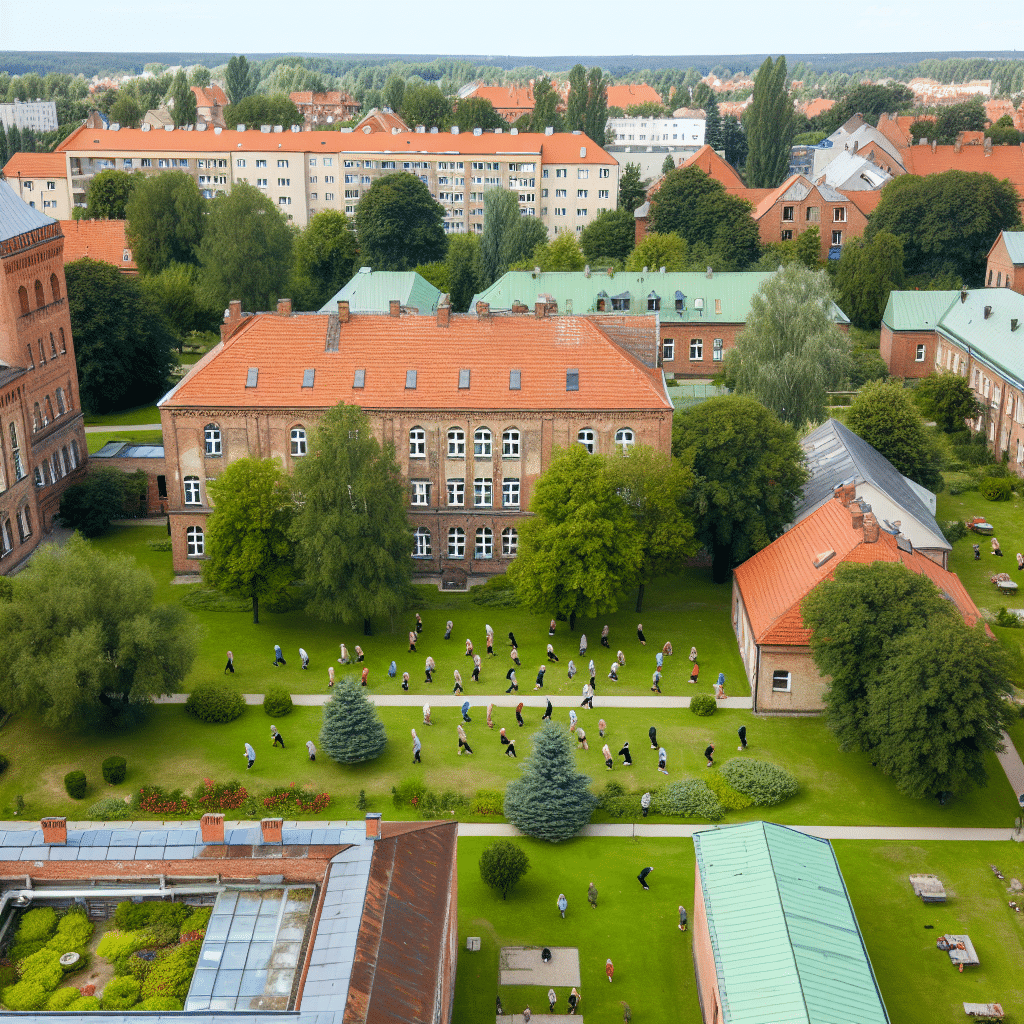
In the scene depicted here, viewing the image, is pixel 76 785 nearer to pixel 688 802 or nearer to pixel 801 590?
pixel 688 802

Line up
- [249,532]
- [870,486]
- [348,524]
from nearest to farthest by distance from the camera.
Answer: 1. [348,524]
2. [249,532]
3. [870,486]

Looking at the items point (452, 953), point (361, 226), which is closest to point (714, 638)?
point (452, 953)

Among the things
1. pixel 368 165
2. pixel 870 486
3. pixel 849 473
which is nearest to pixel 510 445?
pixel 849 473

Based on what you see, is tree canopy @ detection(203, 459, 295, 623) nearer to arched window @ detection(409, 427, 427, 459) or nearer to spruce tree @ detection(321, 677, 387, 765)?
arched window @ detection(409, 427, 427, 459)

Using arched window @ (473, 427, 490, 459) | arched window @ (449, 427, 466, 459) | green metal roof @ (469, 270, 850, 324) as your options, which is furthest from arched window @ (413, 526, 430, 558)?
green metal roof @ (469, 270, 850, 324)

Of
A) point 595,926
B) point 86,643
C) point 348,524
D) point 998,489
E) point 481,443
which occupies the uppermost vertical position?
point 481,443

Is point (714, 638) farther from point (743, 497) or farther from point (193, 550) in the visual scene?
point (193, 550)

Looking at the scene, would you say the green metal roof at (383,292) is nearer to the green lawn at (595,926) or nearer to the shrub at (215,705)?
the shrub at (215,705)
